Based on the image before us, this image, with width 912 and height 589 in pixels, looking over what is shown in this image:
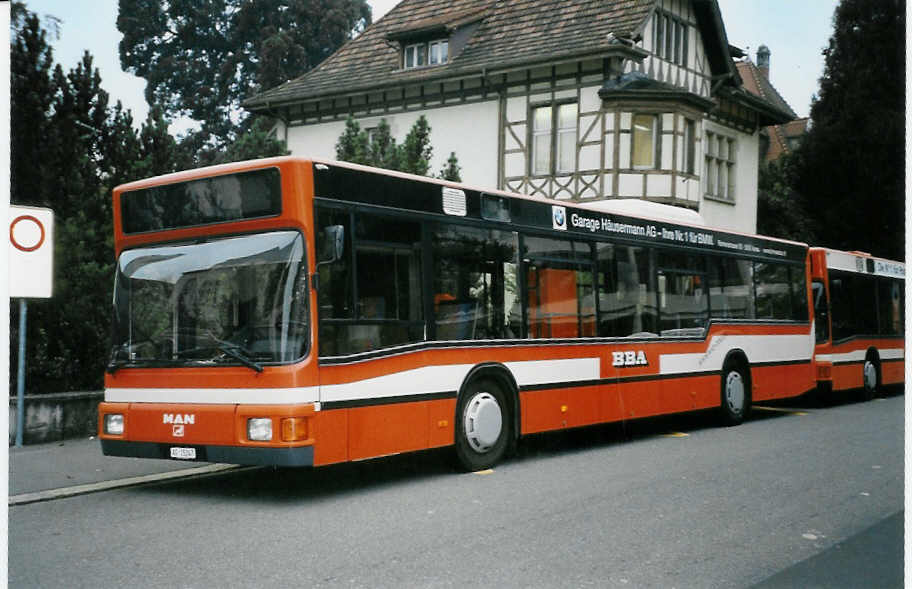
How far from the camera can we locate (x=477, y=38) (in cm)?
2816

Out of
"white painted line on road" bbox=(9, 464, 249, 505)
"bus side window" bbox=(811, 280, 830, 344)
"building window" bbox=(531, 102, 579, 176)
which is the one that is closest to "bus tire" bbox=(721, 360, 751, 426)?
"bus side window" bbox=(811, 280, 830, 344)

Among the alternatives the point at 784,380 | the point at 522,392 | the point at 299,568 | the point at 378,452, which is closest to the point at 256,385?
the point at 378,452

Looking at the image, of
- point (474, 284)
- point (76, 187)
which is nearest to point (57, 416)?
point (76, 187)

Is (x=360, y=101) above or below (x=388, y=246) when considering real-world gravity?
above

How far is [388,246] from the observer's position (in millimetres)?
9234

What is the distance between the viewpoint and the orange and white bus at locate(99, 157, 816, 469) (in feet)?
27.4

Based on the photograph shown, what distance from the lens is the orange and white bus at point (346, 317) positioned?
8.36m

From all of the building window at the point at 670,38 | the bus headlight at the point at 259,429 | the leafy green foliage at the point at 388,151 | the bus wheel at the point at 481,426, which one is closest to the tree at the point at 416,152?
the leafy green foliage at the point at 388,151

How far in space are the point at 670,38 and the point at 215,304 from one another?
19621 millimetres

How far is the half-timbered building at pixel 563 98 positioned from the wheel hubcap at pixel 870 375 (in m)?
7.44

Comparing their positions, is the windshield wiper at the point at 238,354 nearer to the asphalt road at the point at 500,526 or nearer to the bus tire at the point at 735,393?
the asphalt road at the point at 500,526

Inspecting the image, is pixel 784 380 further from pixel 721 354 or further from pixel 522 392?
pixel 522 392

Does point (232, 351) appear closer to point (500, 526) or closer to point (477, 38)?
point (500, 526)

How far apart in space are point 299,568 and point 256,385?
2312 mm
